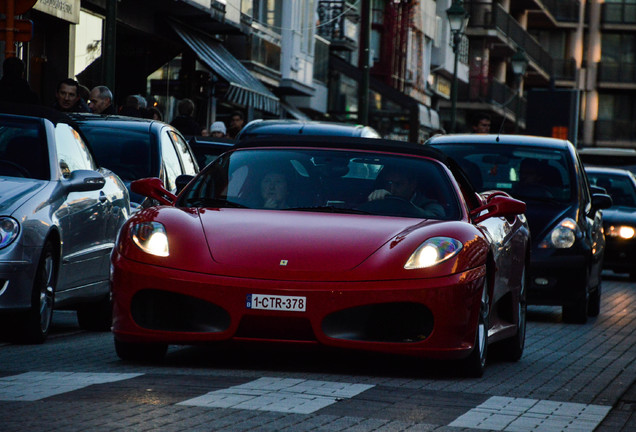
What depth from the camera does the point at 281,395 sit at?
7371 mm

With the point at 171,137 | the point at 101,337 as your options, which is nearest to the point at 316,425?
the point at 101,337

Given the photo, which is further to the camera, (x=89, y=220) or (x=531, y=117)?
(x=531, y=117)

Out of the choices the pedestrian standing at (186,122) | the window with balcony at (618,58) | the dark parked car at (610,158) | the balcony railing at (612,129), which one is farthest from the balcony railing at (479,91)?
the pedestrian standing at (186,122)

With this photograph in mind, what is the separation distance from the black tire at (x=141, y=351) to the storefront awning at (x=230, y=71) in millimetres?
24363

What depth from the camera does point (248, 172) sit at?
31.3 ft

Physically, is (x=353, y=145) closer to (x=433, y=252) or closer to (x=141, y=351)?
(x=433, y=252)

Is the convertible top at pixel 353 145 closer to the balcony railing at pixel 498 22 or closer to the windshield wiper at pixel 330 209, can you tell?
the windshield wiper at pixel 330 209

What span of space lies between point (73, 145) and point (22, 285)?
197cm

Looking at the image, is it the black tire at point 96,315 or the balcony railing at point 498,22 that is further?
the balcony railing at point 498,22

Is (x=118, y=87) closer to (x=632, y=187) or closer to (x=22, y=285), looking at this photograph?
(x=632, y=187)

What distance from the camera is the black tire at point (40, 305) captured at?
10.2 metres

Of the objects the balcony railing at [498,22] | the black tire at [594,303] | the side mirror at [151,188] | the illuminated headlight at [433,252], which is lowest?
the black tire at [594,303]

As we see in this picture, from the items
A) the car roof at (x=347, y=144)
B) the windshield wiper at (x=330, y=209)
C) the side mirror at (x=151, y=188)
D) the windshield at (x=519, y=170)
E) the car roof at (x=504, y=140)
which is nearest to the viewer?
the windshield wiper at (x=330, y=209)

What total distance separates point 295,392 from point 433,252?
1.36m
